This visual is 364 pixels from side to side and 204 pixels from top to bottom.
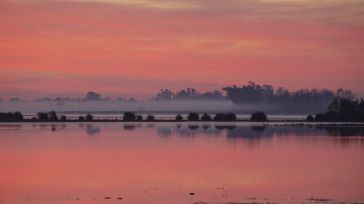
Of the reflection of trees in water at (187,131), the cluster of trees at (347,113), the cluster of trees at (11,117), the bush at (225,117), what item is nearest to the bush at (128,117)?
the bush at (225,117)

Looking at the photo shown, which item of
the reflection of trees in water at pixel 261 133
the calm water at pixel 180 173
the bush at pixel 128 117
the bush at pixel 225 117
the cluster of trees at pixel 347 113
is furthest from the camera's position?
the bush at pixel 225 117

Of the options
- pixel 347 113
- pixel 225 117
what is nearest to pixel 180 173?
pixel 347 113

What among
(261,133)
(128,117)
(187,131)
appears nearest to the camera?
(261,133)

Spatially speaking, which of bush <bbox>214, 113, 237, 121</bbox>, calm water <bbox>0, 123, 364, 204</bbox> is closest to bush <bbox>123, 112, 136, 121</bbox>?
bush <bbox>214, 113, 237, 121</bbox>

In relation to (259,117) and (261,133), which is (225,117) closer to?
(259,117)

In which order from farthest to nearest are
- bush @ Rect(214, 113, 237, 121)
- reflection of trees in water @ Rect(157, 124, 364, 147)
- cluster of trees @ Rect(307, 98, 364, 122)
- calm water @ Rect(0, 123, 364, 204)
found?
bush @ Rect(214, 113, 237, 121)
cluster of trees @ Rect(307, 98, 364, 122)
reflection of trees in water @ Rect(157, 124, 364, 147)
calm water @ Rect(0, 123, 364, 204)

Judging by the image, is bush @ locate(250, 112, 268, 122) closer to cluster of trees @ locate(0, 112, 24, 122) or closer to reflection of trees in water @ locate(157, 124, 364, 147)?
cluster of trees @ locate(0, 112, 24, 122)

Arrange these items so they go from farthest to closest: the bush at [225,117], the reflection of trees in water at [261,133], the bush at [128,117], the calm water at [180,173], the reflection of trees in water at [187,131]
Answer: the bush at [225,117], the bush at [128,117], the reflection of trees in water at [187,131], the reflection of trees in water at [261,133], the calm water at [180,173]

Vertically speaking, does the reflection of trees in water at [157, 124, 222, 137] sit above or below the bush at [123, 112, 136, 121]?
below

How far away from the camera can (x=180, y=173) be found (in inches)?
1020

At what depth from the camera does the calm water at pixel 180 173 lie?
19.5 meters

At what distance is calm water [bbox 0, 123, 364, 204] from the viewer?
19517mm

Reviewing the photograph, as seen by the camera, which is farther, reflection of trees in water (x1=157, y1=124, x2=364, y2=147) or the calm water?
reflection of trees in water (x1=157, y1=124, x2=364, y2=147)

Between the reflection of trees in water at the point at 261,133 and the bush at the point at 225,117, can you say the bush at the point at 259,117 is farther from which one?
the reflection of trees in water at the point at 261,133
